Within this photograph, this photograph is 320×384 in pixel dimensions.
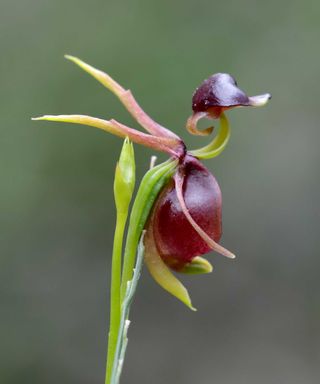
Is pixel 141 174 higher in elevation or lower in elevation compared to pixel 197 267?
higher

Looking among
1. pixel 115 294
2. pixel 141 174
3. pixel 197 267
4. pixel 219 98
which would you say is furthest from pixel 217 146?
pixel 141 174

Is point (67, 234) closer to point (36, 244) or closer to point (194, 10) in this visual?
point (36, 244)

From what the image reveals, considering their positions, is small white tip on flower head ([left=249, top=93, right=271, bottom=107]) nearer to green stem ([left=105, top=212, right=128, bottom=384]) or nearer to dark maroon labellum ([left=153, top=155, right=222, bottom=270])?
dark maroon labellum ([left=153, top=155, right=222, bottom=270])

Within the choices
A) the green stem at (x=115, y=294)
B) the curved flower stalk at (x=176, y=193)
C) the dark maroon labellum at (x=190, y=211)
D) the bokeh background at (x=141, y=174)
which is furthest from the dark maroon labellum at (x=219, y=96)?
the bokeh background at (x=141, y=174)

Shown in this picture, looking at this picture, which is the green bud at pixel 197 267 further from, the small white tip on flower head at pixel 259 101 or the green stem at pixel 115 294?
the small white tip on flower head at pixel 259 101

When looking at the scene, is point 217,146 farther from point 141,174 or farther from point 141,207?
point 141,174

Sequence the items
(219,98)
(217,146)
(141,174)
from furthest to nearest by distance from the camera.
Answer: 1. (141,174)
2. (217,146)
3. (219,98)
